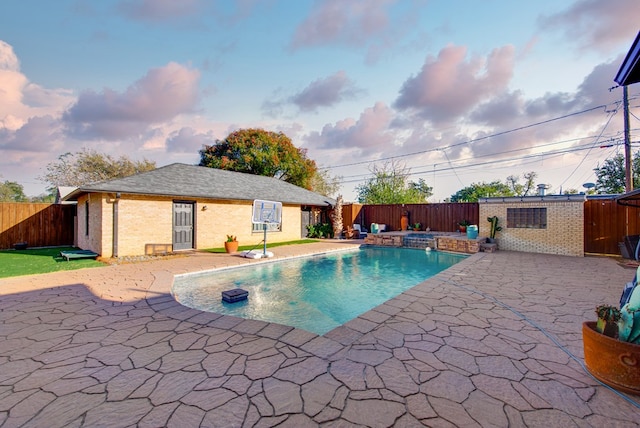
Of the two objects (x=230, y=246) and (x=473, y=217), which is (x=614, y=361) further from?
(x=473, y=217)

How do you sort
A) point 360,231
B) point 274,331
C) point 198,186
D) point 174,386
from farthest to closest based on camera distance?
1. point 360,231
2. point 198,186
3. point 274,331
4. point 174,386

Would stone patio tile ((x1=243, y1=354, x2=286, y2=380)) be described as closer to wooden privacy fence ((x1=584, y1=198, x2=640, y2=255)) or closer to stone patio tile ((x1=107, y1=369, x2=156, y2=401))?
stone patio tile ((x1=107, y1=369, x2=156, y2=401))

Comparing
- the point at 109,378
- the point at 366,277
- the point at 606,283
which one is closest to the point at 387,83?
the point at 366,277

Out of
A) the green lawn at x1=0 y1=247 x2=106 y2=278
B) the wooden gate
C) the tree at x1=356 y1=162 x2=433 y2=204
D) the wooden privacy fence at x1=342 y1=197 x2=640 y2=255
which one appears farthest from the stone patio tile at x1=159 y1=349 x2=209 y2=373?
the tree at x1=356 y1=162 x2=433 y2=204

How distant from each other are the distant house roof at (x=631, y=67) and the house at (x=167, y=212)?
11.3 metres

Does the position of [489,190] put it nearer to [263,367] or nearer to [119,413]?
[263,367]

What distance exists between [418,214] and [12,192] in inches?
1926

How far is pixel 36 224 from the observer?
38.4ft

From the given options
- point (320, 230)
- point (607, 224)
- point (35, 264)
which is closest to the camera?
point (35, 264)

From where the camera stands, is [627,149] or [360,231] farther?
[360,231]

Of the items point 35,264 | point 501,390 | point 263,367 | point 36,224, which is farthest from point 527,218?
point 36,224

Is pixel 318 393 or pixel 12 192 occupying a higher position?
pixel 12 192

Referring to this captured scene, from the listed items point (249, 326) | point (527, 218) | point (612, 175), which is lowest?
point (249, 326)

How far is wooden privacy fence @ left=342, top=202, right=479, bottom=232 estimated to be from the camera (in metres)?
14.3
